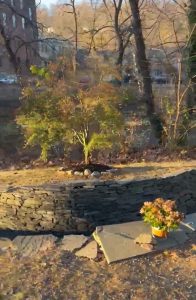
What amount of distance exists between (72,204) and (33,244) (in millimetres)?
1053

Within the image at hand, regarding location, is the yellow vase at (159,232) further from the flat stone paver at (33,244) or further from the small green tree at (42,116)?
the small green tree at (42,116)

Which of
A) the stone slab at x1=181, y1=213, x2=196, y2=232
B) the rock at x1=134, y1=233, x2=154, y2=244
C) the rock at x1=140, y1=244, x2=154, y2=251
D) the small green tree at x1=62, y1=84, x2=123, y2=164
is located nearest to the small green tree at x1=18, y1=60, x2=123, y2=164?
the small green tree at x1=62, y1=84, x2=123, y2=164

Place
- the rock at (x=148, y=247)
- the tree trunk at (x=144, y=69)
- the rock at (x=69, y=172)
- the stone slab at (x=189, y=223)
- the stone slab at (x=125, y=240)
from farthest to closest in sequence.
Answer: the tree trunk at (x=144, y=69) → the rock at (x=69, y=172) → the stone slab at (x=189, y=223) → the rock at (x=148, y=247) → the stone slab at (x=125, y=240)

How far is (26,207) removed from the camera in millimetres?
7141

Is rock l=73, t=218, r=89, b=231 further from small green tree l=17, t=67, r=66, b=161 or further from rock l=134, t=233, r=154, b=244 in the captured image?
small green tree l=17, t=67, r=66, b=161

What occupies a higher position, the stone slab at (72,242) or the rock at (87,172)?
the rock at (87,172)

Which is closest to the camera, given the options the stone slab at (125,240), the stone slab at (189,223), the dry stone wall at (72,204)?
the stone slab at (125,240)

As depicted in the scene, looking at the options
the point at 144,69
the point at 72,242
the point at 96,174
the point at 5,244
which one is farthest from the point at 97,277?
the point at 144,69

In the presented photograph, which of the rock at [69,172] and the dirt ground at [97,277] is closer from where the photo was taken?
the dirt ground at [97,277]

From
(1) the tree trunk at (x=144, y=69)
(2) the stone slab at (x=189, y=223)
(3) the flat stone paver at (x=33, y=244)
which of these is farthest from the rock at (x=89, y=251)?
(1) the tree trunk at (x=144, y=69)

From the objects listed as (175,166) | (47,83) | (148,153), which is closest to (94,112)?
(47,83)

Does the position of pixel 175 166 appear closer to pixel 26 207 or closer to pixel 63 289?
pixel 26 207

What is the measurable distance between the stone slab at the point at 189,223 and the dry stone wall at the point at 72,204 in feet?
2.30

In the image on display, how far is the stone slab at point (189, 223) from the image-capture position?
6603 mm
